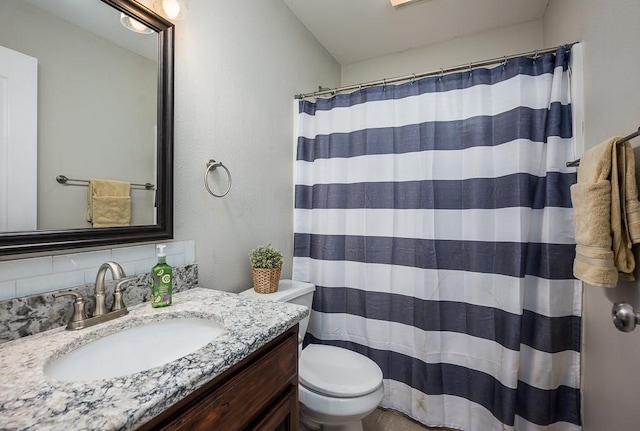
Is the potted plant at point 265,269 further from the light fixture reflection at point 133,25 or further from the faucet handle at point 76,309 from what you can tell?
the light fixture reflection at point 133,25

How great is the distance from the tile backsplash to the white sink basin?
0.68 ft

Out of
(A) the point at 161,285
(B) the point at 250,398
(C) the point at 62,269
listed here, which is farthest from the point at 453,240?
(C) the point at 62,269

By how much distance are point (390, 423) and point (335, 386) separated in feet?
2.35

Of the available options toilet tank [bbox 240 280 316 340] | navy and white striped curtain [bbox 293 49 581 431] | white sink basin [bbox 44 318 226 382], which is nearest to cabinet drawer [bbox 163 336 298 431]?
white sink basin [bbox 44 318 226 382]

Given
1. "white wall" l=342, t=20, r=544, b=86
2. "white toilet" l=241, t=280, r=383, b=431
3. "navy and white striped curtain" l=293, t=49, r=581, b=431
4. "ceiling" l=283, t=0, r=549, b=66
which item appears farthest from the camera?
"white wall" l=342, t=20, r=544, b=86

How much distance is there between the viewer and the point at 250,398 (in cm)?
72

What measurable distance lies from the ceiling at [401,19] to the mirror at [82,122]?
3.93ft

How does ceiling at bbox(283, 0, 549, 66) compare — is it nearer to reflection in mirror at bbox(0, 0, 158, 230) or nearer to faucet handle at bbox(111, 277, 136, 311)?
reflection in mirror at bbox(0, 0, 158, 230)

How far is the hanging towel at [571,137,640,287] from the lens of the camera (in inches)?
34.7

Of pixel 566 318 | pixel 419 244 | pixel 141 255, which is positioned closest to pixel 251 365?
pixel 141 255

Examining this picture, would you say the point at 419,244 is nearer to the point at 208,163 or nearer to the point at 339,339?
the point at 339,339

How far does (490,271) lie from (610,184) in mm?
674

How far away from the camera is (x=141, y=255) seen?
3.35 feet

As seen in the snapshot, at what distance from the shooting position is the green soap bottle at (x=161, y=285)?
958mm
